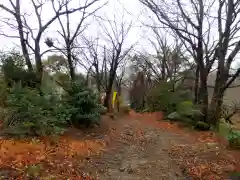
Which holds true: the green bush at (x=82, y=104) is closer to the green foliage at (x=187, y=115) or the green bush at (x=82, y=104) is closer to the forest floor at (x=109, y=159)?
the forest floor at (x=109, y=159)

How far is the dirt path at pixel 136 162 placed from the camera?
675 centimetres

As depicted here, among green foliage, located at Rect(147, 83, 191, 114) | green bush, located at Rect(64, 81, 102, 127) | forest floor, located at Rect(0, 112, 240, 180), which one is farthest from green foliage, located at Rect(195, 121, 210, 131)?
green bush, located at Rect(64, 81, 102, 127)

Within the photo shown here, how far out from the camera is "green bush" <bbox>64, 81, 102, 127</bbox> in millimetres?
10627

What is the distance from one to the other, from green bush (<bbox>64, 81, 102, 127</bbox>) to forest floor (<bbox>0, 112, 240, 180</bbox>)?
0.47 m

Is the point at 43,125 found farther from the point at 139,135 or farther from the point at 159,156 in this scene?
the point at 139,135

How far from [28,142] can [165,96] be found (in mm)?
13188

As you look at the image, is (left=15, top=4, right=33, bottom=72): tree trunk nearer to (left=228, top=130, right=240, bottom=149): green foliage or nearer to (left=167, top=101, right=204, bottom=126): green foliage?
(left=167, top=101, right=204, bottom=126): green foliage

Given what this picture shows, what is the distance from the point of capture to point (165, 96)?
19562 mm

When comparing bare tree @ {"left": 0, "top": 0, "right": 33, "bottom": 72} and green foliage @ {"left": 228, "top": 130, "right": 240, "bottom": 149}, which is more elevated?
bare tree @ {"left": 0, "top": 0, "right": 33, "bottom": 72}

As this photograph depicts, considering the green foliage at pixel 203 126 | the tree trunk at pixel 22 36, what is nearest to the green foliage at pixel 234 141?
the green foliage at pixel 203 126

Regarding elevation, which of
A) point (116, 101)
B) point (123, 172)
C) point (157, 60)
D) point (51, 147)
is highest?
point (157, 60)

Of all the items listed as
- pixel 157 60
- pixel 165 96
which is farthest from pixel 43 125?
pixel 157 60

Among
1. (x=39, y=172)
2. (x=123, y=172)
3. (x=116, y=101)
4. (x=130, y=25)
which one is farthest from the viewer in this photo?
(x=130, y=25)

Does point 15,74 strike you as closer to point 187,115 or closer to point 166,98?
point 187,115
